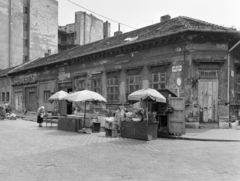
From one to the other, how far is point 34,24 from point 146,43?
3444 cm

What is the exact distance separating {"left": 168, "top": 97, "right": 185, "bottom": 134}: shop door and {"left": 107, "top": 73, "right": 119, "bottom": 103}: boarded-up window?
710 cm

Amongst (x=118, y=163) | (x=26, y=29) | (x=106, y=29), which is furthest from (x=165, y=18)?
(x=106, y=29)

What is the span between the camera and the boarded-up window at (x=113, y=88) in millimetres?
17828

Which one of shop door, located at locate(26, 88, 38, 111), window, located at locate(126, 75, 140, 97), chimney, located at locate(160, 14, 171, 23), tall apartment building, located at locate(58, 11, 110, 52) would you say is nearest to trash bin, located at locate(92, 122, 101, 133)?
window, located at locate(126, 75, 140, 97)

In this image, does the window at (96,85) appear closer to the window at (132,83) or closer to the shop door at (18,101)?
the window at (132,83)

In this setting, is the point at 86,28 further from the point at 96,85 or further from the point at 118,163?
the point at 118,163

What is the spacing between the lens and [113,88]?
1806cm

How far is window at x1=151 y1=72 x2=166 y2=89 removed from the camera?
14.9 meters

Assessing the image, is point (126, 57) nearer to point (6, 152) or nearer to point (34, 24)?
point (6, 152)

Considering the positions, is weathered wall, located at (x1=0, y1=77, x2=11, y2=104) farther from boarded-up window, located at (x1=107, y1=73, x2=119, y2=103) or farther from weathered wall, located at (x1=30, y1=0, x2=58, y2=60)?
boarded-up window, located at (x1=107, y1=73, x2=119, y2=103)

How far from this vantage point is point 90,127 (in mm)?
13180

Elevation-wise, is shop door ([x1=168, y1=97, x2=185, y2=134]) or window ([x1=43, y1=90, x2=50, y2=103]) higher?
window ([x1=43, y1=90, x2=50, y2=103])

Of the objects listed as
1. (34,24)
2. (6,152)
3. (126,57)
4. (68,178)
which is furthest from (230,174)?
(34,24)

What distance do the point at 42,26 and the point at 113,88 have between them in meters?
32.5
